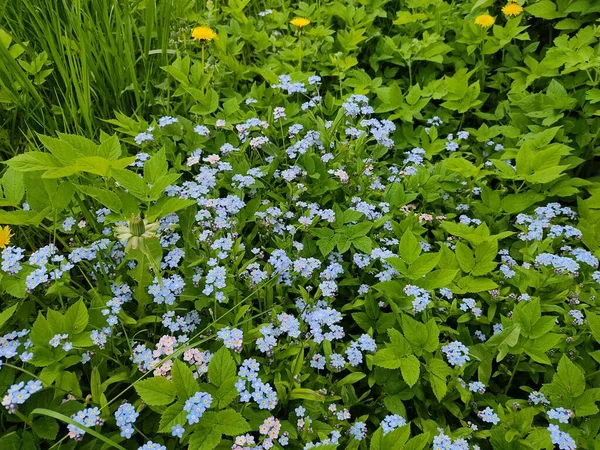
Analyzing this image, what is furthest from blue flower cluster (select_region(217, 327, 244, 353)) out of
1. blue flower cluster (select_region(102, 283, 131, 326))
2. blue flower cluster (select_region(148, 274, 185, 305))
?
blue flower cluster (select_region(102, 283, 131, 326))

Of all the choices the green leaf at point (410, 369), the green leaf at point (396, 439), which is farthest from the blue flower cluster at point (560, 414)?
Result: the green leaf at point (396, 439)

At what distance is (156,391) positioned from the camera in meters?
1.47

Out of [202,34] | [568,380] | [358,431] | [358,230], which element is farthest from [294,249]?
[202,34]

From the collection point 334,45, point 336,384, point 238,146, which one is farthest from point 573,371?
point 334,45

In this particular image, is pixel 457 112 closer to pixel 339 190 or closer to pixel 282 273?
pixel 339 190

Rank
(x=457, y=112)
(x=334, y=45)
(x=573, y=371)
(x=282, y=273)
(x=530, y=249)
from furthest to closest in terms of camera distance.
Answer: (x=334, y=45)
(x=457, y=112)
(x=530, y=249)
(x=282, y=273)
(x=573, y=371)

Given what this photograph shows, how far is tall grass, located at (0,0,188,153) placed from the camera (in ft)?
8.18

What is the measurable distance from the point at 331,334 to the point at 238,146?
113 centimetres

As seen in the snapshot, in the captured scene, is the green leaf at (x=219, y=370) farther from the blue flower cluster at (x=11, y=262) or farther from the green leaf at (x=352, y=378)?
the blue flower cluster at (x=11, y=262)

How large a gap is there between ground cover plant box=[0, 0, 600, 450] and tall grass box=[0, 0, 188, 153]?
0.02 meters

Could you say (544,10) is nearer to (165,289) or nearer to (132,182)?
(132,182)

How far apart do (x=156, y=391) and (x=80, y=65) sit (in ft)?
6.53

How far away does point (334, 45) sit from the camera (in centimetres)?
337

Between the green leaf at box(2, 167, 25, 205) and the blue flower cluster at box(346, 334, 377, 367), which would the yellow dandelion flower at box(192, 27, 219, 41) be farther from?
the blue flower cluster at box(346, 334, 377, 367)
